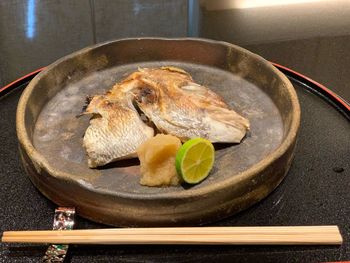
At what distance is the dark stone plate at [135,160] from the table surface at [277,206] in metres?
0.06

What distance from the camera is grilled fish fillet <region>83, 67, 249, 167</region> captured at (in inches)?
57.8

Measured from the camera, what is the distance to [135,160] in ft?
4.95

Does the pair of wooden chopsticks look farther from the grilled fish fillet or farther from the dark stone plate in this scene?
the grilled fish fillet

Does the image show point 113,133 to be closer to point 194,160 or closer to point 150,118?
point 150,118

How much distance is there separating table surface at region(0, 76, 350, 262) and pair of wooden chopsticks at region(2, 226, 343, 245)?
41 millimetres

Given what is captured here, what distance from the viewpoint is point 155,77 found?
67.6 inches

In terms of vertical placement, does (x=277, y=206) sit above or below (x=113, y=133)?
below

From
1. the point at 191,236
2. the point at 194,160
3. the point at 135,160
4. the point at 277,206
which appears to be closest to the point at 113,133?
the point at 135,160

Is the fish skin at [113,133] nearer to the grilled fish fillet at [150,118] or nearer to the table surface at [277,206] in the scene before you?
the grilled fish fillet at [150,118]

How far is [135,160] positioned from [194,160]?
25cm

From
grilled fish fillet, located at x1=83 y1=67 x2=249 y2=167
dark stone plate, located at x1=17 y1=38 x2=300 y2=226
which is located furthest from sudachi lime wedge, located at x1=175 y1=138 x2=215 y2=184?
grilled fish fillet, located at x1=83 y1=67 x2=249 y2=167

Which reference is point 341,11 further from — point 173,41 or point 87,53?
point 87,53

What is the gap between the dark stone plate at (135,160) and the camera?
129 cm

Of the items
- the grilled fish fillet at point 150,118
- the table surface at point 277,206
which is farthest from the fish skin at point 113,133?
the table surface at point 277,206
